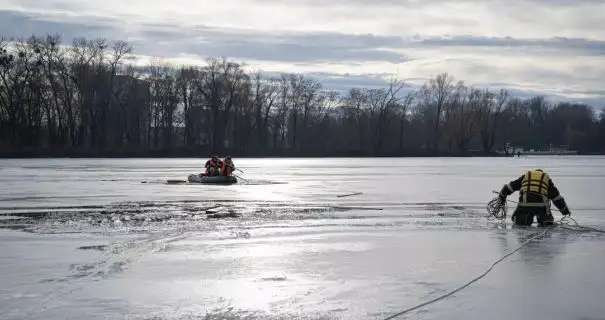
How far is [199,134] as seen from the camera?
92.1 m

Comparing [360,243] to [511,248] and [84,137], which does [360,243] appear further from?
[84,137]

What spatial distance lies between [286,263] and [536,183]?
6793 mm

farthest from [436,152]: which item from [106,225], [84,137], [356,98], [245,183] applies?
[106,225]

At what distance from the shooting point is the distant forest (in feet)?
247

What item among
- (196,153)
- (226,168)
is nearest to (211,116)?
(196,153)

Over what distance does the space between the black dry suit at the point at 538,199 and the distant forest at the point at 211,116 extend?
6299 cm

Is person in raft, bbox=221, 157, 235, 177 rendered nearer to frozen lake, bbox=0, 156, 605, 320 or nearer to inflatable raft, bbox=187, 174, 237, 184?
inflatable raft, bbox=187, 174, 237, 184

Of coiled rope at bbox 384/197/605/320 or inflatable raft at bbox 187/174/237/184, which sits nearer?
coiled rope at bbox 384/197/605/320

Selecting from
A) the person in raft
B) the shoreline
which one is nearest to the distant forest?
the shoreline

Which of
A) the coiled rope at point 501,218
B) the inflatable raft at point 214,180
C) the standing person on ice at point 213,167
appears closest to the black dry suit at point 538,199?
the coiled rope at point 501,218

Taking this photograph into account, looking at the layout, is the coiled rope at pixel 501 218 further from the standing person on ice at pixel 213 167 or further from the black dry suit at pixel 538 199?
the standing person on ice at pixel 213 167

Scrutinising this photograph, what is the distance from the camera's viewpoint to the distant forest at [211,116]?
75.4 m

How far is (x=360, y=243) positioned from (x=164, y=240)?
3284 mm

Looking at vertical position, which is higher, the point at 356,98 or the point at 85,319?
the point at 356,98
